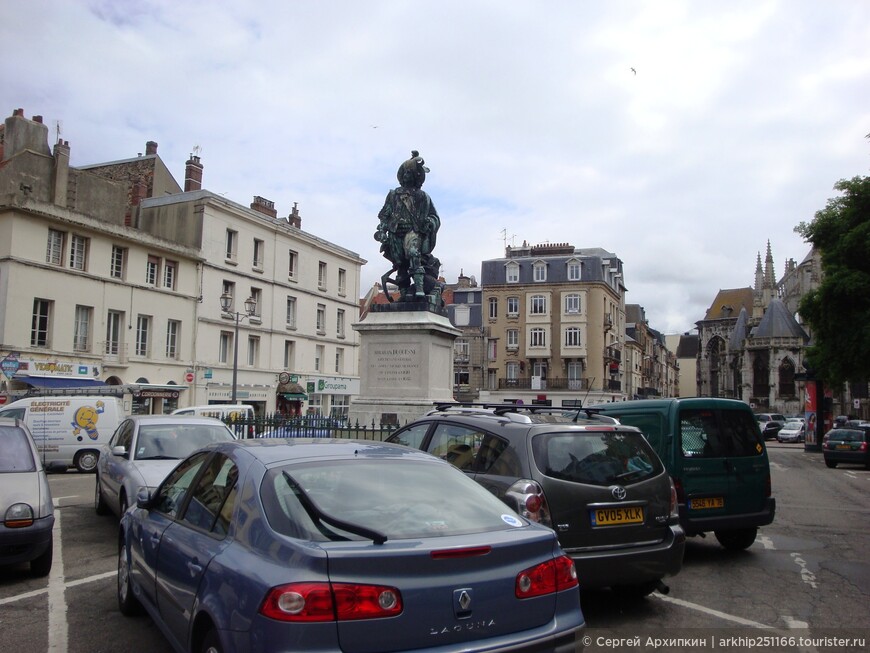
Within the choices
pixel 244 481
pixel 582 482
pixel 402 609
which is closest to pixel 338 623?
pixel 402 609

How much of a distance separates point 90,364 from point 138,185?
1417cm

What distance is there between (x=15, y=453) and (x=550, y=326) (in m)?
52.0

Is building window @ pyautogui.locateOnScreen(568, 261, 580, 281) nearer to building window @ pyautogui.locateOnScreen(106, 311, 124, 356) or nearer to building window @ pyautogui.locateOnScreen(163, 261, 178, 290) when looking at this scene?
building window @ pyautogui.locateOnScreen(163, 261, 178, 290)

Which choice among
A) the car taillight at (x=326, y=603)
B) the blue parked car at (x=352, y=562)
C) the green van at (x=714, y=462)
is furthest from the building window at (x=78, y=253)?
the car taillight at (x=326, y=603)

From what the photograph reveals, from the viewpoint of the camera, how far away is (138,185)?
40.1 meters

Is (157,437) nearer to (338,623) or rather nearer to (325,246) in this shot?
(338,623)

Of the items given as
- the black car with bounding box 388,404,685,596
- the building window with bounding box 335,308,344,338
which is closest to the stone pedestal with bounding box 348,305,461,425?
the black car with bounding box 388,404,685,596

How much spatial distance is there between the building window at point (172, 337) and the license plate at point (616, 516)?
31.9 meters

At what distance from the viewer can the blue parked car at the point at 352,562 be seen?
3.06 m

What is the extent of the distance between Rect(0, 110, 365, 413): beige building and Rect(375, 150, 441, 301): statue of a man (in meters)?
13.7

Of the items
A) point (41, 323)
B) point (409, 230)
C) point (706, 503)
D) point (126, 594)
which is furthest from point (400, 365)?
point (41, 323)

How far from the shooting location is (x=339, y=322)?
47750mm

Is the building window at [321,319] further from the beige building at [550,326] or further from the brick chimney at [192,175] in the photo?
the beige building at [550,326]

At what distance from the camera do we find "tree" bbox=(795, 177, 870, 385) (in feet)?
89.8
